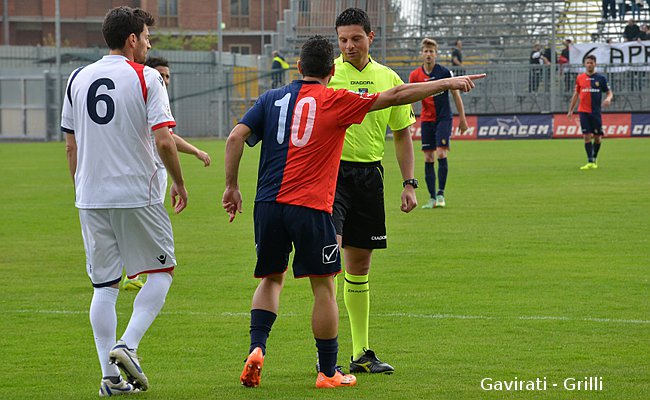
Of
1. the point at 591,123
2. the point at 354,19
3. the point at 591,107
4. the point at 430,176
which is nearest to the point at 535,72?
the point at 591,107

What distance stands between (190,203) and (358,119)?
→ 1241 cm

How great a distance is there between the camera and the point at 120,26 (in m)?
6.05

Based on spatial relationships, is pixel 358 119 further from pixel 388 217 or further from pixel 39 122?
pixel 39 122

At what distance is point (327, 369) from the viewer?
6.16 metres

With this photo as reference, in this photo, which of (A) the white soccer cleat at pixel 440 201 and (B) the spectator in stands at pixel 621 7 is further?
(B) the spectator in stands at pixel 621 7

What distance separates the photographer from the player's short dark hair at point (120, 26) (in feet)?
19.8

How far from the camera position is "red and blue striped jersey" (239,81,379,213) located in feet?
19.7

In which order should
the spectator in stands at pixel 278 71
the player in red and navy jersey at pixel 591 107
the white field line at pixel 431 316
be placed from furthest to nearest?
1. the spectator in stands at pixel 278 71
2. the player in red and navy jersey at pixel 591 107
3. the white field line at pixel 431 316

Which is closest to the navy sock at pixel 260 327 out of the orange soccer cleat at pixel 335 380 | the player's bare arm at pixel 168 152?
the orange soccer cleat at pixel 335 380

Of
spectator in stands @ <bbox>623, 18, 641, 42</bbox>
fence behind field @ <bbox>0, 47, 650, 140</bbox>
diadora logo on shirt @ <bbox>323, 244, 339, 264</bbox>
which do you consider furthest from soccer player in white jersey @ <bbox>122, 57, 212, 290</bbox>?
spectator in stands @ <bbox>623, 18, 641, 42</bbox>

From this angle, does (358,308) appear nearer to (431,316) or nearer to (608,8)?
(431,316)

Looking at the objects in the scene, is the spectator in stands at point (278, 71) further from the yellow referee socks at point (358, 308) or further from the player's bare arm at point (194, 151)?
the yellow referee socks at point (358, 308)

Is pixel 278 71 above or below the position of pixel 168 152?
above

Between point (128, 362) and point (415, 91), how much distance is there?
2112 millimetres
